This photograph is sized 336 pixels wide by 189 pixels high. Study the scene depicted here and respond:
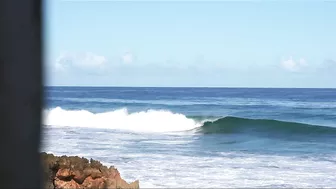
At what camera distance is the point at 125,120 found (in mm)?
30062

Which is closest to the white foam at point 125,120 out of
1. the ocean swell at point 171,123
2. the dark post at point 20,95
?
the ocean swell at point 171,123

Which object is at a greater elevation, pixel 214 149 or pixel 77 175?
pixel 77 175

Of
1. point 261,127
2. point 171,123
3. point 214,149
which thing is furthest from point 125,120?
point 214,149

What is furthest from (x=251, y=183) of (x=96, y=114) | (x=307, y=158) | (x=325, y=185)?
(x=96, y=114)

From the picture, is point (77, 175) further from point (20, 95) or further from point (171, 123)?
point (171, 123)

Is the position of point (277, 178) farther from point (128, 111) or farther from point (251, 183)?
point (128, 111)

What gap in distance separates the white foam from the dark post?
2475cm

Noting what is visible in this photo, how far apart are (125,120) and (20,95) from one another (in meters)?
29.4

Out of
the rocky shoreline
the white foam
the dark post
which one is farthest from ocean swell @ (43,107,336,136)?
the dark post

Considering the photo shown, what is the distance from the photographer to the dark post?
30.5 inches

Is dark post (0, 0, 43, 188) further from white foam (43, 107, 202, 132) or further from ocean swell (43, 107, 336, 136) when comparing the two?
white foam (43, 107, 202, 132)

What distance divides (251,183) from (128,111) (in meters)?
23.3

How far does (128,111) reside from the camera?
1321 inches

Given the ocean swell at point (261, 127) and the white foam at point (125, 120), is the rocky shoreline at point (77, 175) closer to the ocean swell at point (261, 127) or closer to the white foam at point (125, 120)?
the ocean swell at point (261, 127)
